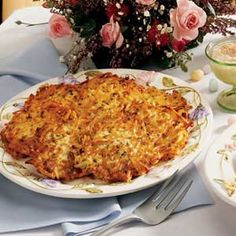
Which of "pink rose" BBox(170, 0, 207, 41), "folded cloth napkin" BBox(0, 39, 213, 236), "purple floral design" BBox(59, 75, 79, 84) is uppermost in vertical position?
"pink rose" BBox(170, 0, 207, 41)

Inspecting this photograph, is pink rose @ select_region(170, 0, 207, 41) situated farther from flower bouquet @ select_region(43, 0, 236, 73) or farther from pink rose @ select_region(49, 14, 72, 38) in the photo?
pink rose @ select_region(49, 14, 72, 38)

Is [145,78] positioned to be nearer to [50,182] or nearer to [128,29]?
[128,29]

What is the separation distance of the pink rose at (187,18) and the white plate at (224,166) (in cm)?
30

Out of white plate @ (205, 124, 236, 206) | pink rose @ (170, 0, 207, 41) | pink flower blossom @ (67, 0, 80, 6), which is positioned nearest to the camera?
white plate @ (205, 124, 236, 206)

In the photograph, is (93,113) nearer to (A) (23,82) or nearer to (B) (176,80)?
(B) (176,80)

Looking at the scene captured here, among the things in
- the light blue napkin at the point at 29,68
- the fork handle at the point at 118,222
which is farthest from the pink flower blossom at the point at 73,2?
the fork handle at the point at 118,222

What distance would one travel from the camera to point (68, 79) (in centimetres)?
139

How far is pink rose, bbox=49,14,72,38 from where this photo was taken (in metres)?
1.53

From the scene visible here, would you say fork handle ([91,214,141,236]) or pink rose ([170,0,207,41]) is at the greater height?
pink rose ([170,0,207,41])

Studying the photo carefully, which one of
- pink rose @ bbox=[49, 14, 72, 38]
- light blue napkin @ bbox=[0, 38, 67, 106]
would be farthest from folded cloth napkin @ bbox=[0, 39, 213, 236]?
pink rose @ bbox=[49, 14, 72, 38]

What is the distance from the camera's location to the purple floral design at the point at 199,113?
1.21m

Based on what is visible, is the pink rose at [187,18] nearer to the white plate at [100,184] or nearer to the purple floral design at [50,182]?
the white plate at [100,184]

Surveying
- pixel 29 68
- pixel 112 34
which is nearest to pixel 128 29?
pixel 112 34

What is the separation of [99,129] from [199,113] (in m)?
0.23
